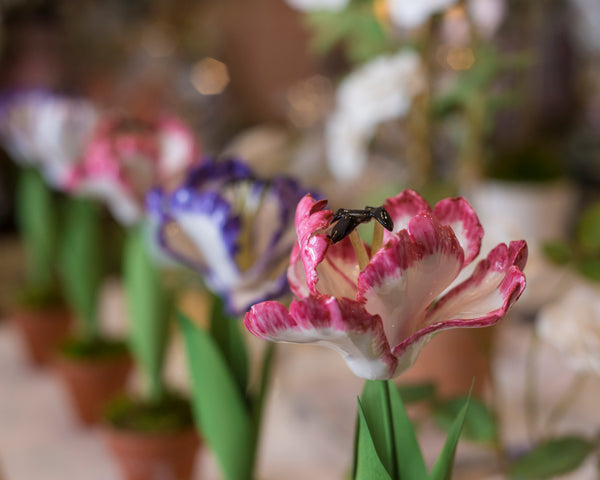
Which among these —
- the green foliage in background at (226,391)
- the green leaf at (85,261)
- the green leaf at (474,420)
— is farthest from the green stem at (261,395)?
the green leaf at (85,261)

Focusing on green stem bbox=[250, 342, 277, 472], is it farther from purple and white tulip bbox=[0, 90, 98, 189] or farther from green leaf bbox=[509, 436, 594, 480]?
purple and white tulip bbox=[0, 90, 98, 189]

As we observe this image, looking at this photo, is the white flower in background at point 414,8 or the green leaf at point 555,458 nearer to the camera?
the green leaf at point 555,458

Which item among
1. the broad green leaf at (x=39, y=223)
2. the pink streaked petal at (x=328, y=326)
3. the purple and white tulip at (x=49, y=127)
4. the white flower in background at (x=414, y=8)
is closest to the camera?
the pink streaked petal at (x=328, y=326)

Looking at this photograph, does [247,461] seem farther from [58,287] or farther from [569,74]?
[569,74]

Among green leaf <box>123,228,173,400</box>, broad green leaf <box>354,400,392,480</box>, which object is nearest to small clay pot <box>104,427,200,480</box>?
green leaf <box>123,228,173,400</box>

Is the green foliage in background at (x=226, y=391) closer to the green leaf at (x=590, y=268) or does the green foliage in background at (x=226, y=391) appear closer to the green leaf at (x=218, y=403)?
the green leaf at (x=218, y=403)

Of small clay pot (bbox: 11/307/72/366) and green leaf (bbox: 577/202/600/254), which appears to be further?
small clay pot (bbox: 11/307/72/366)

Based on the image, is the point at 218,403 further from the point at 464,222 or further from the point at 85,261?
the point at 85,261

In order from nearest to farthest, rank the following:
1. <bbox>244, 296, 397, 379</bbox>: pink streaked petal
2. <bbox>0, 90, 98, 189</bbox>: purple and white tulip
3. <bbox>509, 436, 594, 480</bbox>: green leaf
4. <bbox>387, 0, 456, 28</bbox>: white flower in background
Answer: <bbox>244, 296, 397, 379</bbox>: pink streaked petal
<bbox>509, 436, 594, 480</bbox>: green leaf
<bbox>387, 0, 456, 28</bbox>: white flower in background
<bbox>0, 90, 98, 189</bbox>: purple and white tulip

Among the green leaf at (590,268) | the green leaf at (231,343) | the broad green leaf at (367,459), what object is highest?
the green leaf at (590,268)
